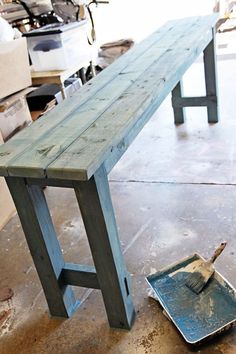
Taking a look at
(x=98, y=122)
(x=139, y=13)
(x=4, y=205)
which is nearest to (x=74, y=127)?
(x=98, y=122)

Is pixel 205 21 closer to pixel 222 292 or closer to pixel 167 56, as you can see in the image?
pixel 167 56

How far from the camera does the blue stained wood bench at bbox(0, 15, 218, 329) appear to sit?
1.30 meters

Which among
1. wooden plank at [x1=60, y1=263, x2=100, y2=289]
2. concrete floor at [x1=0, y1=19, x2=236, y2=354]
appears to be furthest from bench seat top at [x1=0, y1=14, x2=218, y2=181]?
concrete floor at [x1=0, y1=19, x2=236, y2=354]

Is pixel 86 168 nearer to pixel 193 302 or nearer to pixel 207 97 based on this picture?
pixel 193 302

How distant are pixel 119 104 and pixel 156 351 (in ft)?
3.29

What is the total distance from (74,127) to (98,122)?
97 mm

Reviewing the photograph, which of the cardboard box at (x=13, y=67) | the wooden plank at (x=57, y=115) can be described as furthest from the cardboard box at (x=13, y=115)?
the wooden plank at (x=57, y=115)

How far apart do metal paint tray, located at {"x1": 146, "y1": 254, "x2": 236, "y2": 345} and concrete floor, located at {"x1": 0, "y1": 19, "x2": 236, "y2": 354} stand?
0.05m

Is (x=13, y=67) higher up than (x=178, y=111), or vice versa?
(x=13, y=67)


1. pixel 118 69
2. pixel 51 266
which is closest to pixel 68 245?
pixel 51 266

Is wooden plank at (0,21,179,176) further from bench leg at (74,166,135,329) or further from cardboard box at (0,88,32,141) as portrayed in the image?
cardboard box at (0,88,32,141)

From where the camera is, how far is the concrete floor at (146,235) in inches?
Answer: 62.9

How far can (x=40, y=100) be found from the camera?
3.12 m

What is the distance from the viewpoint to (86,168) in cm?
119
